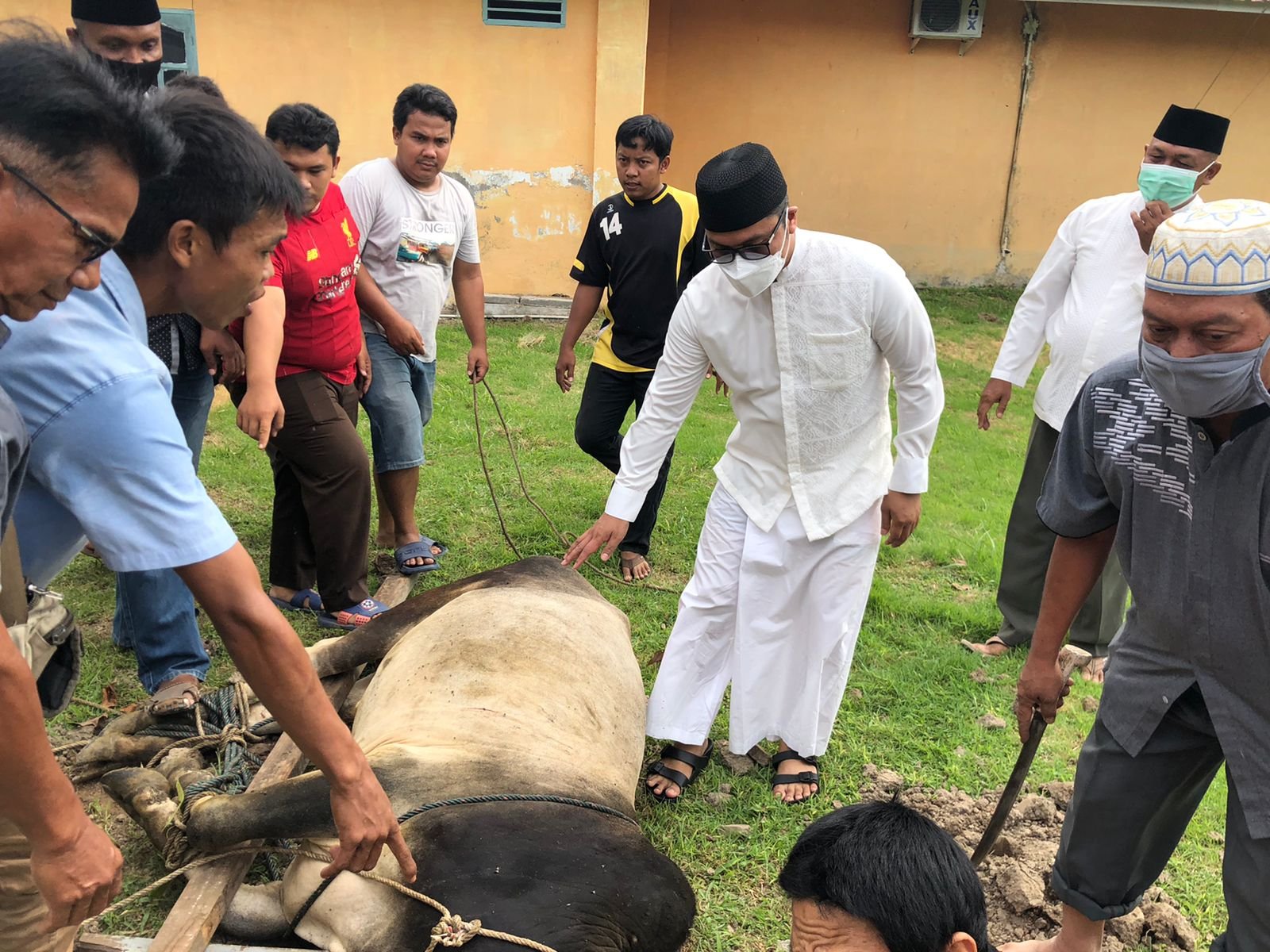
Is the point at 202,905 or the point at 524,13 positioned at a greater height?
the point at 524,13

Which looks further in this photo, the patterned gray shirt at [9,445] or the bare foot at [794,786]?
the bare foot at [794,786]

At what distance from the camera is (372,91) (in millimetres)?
10078

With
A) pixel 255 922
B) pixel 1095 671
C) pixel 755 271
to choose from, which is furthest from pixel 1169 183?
pixel 255 922

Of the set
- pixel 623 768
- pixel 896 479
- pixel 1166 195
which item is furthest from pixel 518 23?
pixel 623 768

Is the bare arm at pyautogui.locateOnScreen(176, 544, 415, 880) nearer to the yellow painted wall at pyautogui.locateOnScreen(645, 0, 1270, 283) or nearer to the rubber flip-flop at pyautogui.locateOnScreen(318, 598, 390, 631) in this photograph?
the rubber flip-flop at pyautogui.locateOnScreen(318, 598, 390, 631)

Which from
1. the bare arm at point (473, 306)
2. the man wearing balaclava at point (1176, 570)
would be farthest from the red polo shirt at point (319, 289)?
the man wearing balaclava at point (1176, 570)

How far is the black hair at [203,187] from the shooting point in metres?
2.32

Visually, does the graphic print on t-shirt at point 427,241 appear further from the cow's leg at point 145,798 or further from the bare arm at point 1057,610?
the bare arm at point 1057,610

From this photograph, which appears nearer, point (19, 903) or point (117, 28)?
point (19, 903)

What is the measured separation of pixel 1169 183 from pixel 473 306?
347 cm

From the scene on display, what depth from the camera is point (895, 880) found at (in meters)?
1.91

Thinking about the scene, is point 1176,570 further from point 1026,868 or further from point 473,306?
point 473,306

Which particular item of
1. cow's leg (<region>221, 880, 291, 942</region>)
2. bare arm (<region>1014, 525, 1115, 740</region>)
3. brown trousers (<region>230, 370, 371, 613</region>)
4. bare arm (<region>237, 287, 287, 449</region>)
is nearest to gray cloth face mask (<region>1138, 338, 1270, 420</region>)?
bare arm (<region>1014, 525, 1115, 740</region>)

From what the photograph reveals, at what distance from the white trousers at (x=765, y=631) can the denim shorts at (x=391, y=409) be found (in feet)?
6.31
